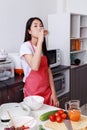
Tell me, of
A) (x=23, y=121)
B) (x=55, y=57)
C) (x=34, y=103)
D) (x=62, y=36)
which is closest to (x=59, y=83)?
(x=55, y=57)

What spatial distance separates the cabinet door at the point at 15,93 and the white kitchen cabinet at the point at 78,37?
1.44 m

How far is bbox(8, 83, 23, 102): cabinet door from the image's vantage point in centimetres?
209

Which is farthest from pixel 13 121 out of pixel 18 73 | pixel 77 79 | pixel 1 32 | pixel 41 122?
pixel 77 79

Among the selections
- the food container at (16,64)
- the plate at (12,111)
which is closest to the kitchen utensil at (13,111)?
the plate at (12,111)

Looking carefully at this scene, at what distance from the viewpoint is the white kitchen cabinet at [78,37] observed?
3435 millimetres

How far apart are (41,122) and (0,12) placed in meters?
1.67

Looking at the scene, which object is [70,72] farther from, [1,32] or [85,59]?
[1,32]

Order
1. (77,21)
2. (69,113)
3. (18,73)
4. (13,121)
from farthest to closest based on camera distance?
(77,21)
(18,73)
(69,113)
(13,121)

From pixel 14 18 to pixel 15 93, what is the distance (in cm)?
113

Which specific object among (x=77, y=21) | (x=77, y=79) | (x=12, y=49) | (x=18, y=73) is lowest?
(x=77, y=79)

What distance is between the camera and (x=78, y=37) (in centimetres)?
351

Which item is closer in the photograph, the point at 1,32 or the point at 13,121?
the point at 13,121

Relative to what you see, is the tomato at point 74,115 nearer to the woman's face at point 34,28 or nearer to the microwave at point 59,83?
the woman's face at point 34,28

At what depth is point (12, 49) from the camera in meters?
2.79
